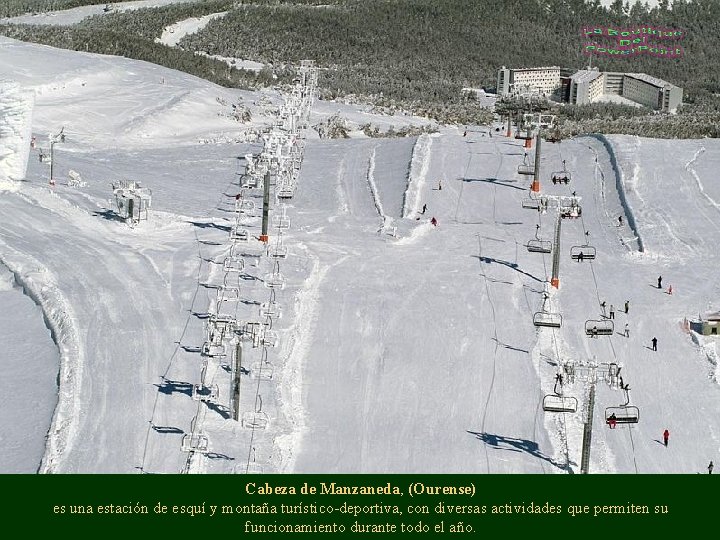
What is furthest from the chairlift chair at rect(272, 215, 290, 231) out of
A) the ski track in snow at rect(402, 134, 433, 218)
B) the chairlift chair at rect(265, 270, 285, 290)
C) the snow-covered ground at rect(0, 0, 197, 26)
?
the snow-covered ground at rect(0, 0, 197, 26)

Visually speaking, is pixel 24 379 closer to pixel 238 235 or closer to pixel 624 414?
pixel 238 235

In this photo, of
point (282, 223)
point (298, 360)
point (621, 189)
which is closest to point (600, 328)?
point (298, 360)

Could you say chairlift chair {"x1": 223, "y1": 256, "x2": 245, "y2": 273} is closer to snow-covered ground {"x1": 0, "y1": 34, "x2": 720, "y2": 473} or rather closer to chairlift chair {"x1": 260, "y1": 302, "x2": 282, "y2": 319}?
snow-covered ground {"x1": 0, "y1": 34, "x2": 720, "y2": 473}

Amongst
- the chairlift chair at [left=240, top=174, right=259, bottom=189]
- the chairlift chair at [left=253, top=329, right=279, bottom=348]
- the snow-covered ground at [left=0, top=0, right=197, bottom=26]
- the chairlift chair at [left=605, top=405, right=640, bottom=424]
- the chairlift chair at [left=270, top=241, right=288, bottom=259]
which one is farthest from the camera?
the snow-covered ground at [left=0, top=0, right=197, bottom=26]

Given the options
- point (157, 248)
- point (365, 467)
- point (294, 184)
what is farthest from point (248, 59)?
point (365, 467)

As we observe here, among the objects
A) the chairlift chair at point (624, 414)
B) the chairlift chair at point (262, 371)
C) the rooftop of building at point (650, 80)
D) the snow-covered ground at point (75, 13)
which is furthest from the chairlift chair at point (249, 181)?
the snow-covered ground at point (75, 13)
